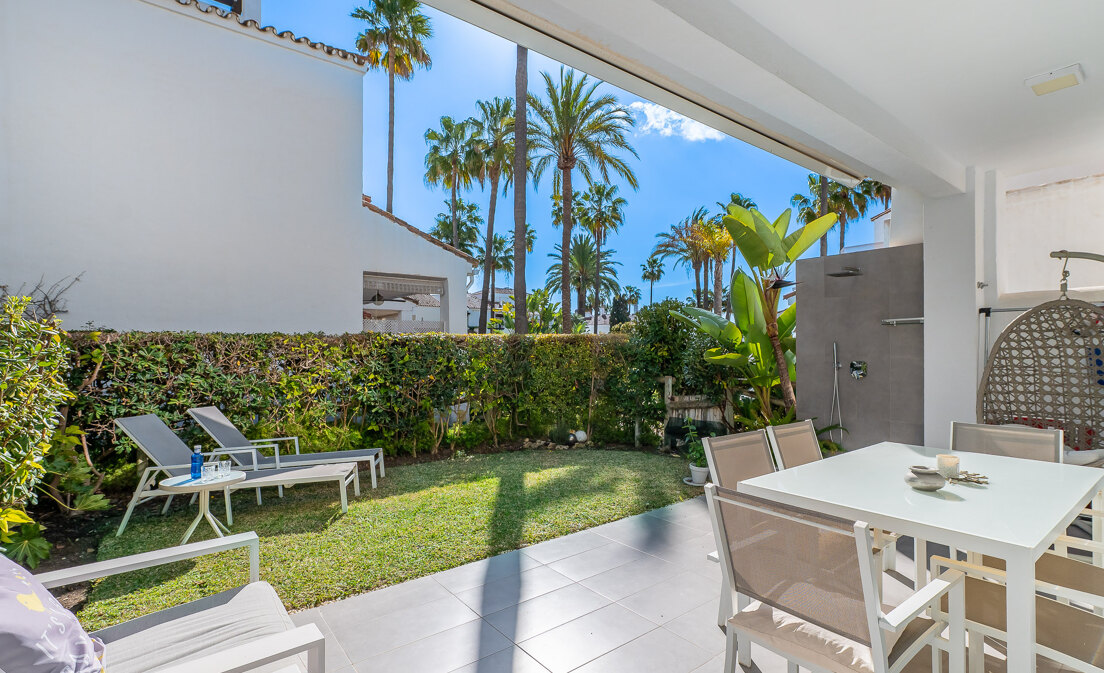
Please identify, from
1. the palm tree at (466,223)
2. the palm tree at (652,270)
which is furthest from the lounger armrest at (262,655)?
the palm tree at (652,270)

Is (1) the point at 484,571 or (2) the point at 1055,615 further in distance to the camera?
(1) the point at 484,571

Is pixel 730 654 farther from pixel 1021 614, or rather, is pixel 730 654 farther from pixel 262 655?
pixel 262 655

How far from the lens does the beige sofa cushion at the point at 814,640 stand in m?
1.68

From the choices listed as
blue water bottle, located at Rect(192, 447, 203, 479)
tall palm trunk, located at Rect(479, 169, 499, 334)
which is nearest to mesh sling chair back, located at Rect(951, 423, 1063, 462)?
blue water bottle, located at Rect(192, 447, 203, 479)

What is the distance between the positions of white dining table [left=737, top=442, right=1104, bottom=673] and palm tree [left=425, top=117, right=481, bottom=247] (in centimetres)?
2260

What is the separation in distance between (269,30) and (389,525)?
314 inches

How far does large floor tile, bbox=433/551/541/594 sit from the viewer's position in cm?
333

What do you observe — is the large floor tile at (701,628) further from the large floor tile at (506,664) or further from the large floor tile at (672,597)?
the large floor tile at (506,664)

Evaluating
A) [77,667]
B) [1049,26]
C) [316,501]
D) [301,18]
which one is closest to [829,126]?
[1049,26]

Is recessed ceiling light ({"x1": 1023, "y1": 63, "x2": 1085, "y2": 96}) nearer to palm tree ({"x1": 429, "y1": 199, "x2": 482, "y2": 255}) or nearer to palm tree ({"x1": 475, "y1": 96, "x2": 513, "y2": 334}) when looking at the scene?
palm tree ({"x1": 475, "y1": 96, "x2": 513, "y2": 334})

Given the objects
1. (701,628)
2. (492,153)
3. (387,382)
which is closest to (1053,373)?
(701,628)

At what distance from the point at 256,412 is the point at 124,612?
3.04m

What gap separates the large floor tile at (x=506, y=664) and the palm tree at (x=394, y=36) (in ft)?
61.4

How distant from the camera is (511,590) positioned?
3.24 metres
